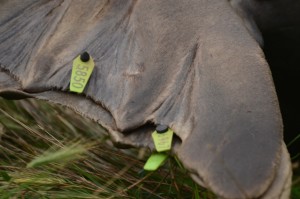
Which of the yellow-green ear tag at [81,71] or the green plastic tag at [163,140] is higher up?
the yellow-green ear tag at [81,71]

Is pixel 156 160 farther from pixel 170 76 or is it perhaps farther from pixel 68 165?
pixel 68 165

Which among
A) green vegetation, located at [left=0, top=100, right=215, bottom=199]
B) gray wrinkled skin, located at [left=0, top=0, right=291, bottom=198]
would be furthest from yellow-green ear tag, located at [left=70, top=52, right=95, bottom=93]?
green vegetation, located at [left=0, top=100, right=215, bottom=199]

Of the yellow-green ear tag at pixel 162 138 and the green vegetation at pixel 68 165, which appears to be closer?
the yellow-green ear tag at pixel 162 138

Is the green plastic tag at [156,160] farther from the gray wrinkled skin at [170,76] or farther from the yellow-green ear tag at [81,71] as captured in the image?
the yellow-green ear tag at [81,71]

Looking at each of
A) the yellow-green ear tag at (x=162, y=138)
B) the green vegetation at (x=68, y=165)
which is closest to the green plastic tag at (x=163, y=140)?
the yellow-green ear tag at (x=162, y=138)

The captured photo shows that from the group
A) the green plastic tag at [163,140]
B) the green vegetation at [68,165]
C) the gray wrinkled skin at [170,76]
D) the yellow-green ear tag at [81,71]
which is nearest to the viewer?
the gray wrinkled skin at [170,76]

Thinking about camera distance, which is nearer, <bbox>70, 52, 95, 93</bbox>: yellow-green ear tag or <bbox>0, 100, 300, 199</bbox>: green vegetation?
<bbox>70, 52, 95, 93</bbox>: yellow-green ear tag

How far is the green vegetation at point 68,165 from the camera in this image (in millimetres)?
1661

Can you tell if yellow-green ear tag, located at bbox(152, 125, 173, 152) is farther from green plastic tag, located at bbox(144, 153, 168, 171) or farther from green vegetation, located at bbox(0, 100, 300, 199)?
green vegetation, located at bbox(0, 100, 300, 199)

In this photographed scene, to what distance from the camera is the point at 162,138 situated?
1304mm

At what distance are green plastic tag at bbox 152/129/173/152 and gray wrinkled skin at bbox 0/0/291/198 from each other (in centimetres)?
2

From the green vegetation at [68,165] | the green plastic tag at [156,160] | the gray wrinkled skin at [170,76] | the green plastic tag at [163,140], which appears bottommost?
the green vegetation at [68,165]

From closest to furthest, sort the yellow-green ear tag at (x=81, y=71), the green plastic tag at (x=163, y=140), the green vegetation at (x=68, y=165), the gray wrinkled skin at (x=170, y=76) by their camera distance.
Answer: the gray wrinkled skin at (x=170, y=76) < the green plastic tag at (x=163, y=140) < the yellow-green ear tag at (x=81, y=71) < the green vegetation at (x=68, y=165)

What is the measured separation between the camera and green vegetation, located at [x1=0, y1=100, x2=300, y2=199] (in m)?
1.66
